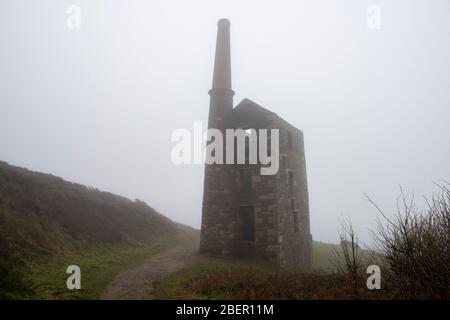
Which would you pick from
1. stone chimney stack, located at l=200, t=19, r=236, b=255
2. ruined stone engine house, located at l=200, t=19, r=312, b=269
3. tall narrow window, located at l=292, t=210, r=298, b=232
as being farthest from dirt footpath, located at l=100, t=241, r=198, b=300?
tall narrow window, located at l=292, t=210, r=298, b=232

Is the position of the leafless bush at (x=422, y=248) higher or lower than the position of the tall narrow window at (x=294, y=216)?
lower

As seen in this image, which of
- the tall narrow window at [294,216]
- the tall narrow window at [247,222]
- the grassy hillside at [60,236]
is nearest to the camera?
the grassy hillside at [60,236]

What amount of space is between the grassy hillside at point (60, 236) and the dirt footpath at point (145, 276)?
54cm

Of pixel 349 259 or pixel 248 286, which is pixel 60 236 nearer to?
pixel 248 286

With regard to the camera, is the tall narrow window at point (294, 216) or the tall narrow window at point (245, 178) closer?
the tall narrow window at point (245, 178)

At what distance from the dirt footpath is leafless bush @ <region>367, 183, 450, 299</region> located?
724 centimetres

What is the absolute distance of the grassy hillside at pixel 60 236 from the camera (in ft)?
31.1

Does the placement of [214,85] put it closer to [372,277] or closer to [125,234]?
[125,234]

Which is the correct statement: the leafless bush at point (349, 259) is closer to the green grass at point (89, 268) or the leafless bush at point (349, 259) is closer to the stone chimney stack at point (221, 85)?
the green grass at point (89, 268)

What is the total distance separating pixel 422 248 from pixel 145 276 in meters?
9.94

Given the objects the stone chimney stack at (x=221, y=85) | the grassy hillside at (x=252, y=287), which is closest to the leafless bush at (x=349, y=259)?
the grassy hillside at (x=252, y=287)

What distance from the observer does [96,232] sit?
57.4 feet

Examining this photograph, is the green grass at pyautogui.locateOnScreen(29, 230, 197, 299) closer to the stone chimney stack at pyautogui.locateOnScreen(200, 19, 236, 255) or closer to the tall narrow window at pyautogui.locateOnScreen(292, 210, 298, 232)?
the stone chimney stack at pyautogui.locateOnScreen(200, 19, 236, 255)

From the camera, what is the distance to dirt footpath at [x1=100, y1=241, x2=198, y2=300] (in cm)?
921
